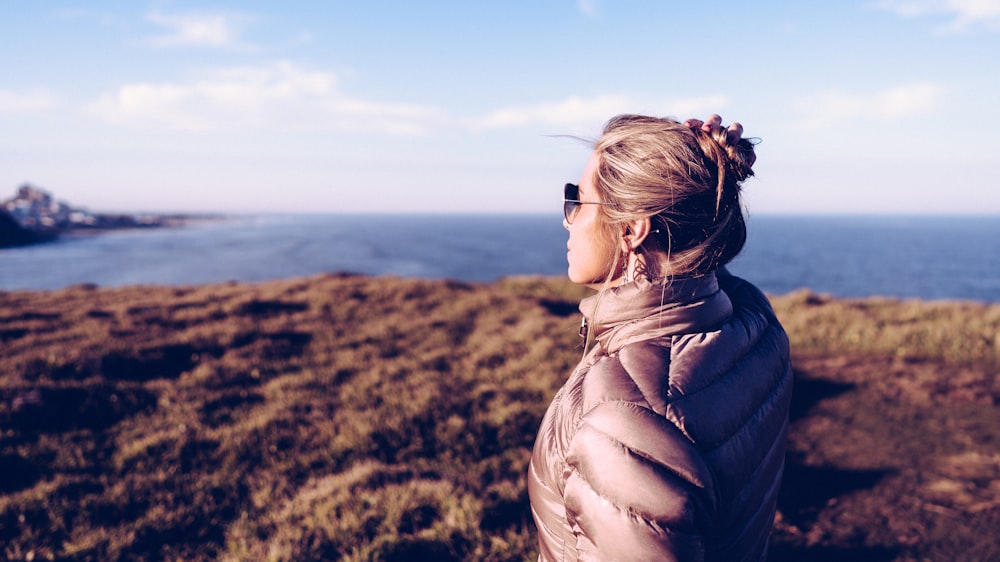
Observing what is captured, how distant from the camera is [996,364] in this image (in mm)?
9461

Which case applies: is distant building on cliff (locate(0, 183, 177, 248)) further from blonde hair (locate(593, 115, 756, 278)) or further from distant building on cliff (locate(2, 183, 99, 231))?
blonde hair (locate(593, 115, 756, 278))

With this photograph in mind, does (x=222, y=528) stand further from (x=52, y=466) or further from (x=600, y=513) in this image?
(x=600, y=513)

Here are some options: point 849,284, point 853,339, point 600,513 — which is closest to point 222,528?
point 600,513

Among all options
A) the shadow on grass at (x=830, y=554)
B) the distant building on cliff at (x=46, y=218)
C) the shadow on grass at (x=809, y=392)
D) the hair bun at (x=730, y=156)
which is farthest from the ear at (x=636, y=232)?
the distant building on cliff at (x=46, y=218)

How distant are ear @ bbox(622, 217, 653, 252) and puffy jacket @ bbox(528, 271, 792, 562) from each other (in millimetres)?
151

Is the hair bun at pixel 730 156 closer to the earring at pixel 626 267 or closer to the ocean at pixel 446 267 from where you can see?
the earring at pixel 626 267

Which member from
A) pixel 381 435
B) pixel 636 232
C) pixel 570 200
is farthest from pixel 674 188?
pixel 381 435

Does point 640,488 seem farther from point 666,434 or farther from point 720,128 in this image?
point 720,128

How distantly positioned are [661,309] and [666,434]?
49 centimetres

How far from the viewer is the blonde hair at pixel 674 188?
5.79ft

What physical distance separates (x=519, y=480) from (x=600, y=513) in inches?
185

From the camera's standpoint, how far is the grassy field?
4738 millimetres

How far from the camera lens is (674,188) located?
1747mm

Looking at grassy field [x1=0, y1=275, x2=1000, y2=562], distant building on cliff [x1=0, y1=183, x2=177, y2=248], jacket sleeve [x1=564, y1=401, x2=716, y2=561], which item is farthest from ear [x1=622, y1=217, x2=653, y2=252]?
distant building on cliff [x1=0, y1=183, x2=177, y2=248]
